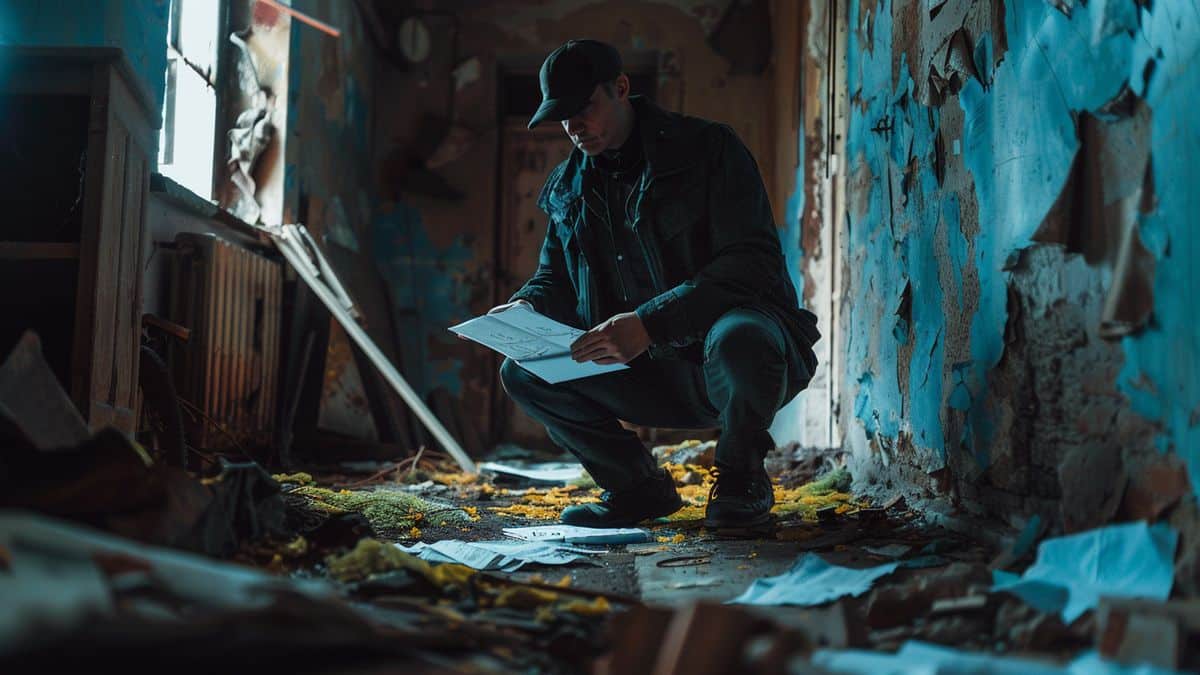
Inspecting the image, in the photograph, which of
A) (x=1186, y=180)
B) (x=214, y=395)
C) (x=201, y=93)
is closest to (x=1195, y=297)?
(x=1186, y=180)

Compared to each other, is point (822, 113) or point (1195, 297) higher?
point (822, 113)

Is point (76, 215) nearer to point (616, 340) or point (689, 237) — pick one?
point (616, 340)

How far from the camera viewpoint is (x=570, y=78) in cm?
230

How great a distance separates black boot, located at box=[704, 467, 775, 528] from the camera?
2260 mm

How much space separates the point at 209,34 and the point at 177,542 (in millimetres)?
3636

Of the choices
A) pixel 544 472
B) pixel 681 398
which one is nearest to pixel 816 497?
pixel 681 398

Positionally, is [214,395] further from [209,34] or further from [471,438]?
[471,438]

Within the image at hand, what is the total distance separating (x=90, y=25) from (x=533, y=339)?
63.8 inches

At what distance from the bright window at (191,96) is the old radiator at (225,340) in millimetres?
365

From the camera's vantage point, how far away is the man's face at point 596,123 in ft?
7.68

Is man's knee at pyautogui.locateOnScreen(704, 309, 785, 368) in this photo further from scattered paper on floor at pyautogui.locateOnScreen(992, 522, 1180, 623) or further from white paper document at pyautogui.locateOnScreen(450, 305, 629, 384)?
scattered paper on floor at pyautogui.locateOnScreen(992, 522, 1180, 623)

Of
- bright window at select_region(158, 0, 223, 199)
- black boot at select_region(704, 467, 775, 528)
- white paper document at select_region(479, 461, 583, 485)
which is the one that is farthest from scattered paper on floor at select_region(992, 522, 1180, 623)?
bright window at select_region(158, 0, 223, 199)

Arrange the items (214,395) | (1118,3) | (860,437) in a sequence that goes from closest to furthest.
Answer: (1118,3) → (860,437) → (214,395)

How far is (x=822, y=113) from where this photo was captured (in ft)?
13.7
